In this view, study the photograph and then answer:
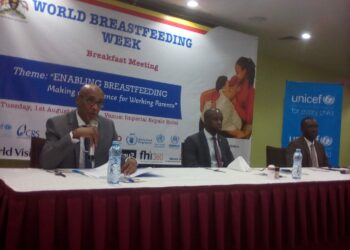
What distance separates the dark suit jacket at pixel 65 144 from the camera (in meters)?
2.04

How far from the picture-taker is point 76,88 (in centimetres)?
353

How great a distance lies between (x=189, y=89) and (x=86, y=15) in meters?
1.45

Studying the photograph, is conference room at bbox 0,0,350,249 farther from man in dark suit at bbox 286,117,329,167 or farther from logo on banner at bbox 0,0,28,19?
man in dark suit at bbox 286,117,329,167

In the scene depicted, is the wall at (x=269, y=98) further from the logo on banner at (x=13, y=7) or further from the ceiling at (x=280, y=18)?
the logo on banner at (x=13, y=7)

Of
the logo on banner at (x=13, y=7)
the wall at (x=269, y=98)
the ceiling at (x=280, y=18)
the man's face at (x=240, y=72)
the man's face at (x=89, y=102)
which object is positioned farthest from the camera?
the wall at (x=269, y=98)

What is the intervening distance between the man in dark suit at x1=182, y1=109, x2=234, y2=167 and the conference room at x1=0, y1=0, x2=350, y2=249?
0.16 feet

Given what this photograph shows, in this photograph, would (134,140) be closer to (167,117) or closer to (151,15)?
(167,117)

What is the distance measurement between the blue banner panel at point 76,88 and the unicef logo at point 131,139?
25 centimetres

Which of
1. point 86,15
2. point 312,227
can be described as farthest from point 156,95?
point 312,227

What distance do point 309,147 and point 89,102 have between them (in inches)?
105

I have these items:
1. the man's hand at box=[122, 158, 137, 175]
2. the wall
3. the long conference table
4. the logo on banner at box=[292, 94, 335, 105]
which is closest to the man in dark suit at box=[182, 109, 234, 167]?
the long conference table

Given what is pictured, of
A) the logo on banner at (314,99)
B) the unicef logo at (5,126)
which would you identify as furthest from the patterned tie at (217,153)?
the logo on banner at (314,99)

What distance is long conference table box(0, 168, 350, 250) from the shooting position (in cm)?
138

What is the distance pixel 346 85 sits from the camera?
7930mm
